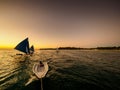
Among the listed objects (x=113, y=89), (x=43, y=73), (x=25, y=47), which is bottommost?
(x=113, y=89)

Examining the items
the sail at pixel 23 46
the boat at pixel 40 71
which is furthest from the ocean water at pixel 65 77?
the sail at pixel 23 46

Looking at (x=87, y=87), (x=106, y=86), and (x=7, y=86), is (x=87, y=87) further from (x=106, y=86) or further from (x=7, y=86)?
(x=7, y=86)

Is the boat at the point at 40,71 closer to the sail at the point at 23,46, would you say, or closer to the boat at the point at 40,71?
the boat at the point at 40,71

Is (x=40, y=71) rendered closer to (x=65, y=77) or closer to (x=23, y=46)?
(x=65, y=77)

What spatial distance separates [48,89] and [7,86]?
5.36 metres

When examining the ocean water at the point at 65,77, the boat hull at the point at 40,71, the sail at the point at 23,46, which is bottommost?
the ocean water at the point at 65,77

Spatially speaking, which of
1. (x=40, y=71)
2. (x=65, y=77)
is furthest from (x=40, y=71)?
(x=65, y=77)

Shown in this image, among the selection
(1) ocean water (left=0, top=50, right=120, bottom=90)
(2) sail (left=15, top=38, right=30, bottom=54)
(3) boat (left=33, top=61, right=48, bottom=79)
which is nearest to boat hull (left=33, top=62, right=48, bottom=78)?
(3) boat (left=33, top=61, right=48, bottom=79)

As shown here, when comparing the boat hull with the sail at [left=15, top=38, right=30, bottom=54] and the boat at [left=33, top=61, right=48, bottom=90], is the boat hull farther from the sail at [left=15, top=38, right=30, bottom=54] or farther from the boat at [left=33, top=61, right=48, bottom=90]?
the sail at [left=15, top=38, right=30, bottom=54]

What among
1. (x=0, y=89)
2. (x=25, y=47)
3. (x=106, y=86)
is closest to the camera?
(x=0, y=89)

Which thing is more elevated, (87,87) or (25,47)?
(25,47)

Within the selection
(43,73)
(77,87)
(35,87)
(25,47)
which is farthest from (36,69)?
(25,47)

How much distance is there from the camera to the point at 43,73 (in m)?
16.7

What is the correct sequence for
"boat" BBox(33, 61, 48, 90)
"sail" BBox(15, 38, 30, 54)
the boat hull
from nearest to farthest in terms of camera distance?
"boat" BBox(33, 61, 48, 90), the boat hull, "sail" BBox(15, 38, 30, 54)
